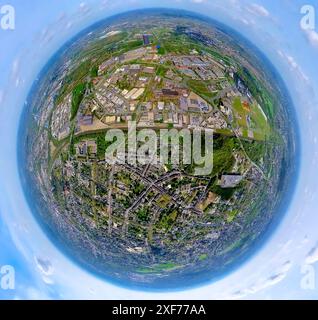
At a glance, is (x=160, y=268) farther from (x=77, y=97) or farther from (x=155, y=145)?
(x=77, y=97)

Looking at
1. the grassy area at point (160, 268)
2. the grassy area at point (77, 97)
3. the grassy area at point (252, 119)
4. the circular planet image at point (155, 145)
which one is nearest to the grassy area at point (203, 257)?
the circular planet image at point (155, 145)

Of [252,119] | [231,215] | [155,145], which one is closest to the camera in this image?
[155,145]

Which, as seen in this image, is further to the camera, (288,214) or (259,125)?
(288,214)

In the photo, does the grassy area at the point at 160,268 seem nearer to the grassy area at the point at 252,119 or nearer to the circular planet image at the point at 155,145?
the circular planet image at the point at 155,145

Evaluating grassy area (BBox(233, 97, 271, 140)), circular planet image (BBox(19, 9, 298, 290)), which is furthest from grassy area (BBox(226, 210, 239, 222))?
grassy area (BBox(233, 97, 271, 140))

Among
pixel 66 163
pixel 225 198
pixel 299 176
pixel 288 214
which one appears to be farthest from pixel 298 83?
pixel 66 163

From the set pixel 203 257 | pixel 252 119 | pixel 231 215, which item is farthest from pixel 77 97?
pixel 203 257

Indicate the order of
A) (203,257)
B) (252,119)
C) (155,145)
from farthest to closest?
(203,257), (252,119), (155,145)

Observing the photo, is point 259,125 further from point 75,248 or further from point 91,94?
point 75,248
